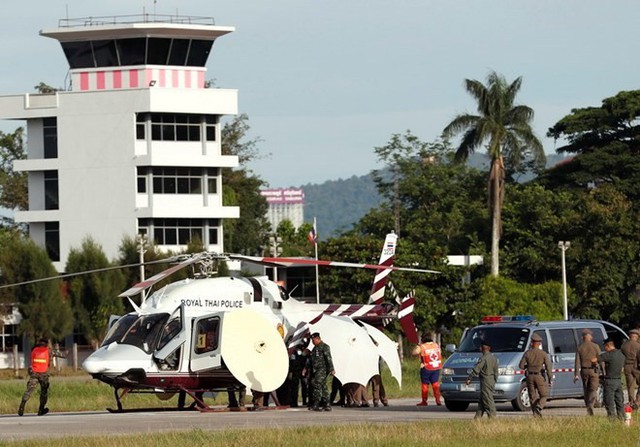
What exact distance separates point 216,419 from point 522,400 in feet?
21.2

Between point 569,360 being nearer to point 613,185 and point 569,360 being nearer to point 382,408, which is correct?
point 382,408

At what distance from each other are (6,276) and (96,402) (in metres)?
35.8

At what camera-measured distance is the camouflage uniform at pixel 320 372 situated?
33.5m

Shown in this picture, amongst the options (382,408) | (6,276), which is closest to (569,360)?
(382,408)

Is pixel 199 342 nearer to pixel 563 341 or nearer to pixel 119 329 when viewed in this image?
pixel 119 329

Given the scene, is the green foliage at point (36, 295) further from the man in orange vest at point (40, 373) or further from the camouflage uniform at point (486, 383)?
the camouflage uniform at point (486, 383)

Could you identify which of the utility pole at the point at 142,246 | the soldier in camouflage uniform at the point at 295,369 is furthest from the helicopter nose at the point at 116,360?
the utility pole at the point at 142,246

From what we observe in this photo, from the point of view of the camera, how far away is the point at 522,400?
32.4m

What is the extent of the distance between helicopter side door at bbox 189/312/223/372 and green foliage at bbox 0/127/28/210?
72.1 metres

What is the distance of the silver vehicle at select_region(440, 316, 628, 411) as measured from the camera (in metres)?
32.2

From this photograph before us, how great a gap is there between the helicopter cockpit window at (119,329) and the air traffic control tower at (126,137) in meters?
49.0

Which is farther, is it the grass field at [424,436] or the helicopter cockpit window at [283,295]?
the helicopter cockpit window at [283,295]

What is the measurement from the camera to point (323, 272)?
82062mm

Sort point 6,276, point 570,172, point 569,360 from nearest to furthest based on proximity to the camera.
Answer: point 569,360
point 6,276
point 570,172
